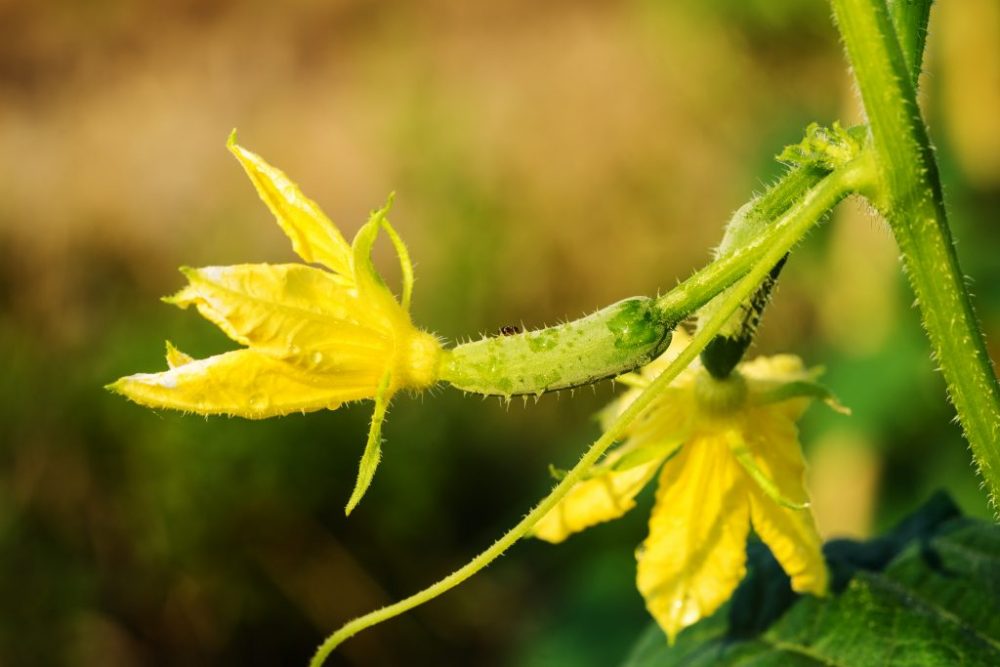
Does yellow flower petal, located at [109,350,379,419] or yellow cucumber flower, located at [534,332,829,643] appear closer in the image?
yellow flower petal, located at [109,350,379,419]

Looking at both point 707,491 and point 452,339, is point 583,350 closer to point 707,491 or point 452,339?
point 707,491

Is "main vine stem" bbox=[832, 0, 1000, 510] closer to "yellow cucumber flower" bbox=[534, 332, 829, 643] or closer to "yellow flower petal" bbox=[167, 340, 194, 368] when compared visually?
"yellow cucumber flower" bbox=[534, 332, 829, 643]

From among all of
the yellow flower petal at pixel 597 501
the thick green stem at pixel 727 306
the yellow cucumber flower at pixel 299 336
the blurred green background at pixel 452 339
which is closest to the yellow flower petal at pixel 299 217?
the yellow cucumber flower at pixel 299 336

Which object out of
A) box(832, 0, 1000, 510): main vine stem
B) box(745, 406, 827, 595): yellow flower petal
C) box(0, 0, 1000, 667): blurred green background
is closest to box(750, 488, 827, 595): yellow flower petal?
box(745, 406, 827, 595): yellow flower petal

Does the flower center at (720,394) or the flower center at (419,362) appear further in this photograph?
the flower center at (720,394)

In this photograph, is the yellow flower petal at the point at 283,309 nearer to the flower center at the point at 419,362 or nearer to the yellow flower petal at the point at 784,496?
the flower center at the point at 419,362

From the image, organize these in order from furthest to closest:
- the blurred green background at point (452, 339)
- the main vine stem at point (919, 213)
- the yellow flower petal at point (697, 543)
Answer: the blurred green background at point (452, 339), the yellow flower petal at point (697, 543), the main vine stem at point (919, 213)

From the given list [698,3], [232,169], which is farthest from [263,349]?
[232,169]

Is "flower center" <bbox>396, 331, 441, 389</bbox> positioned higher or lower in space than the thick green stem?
higher
